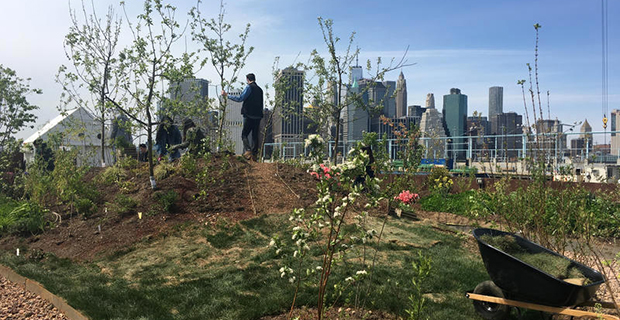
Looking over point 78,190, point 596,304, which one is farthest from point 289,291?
point 78,190

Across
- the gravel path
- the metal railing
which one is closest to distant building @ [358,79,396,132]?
the metal railing

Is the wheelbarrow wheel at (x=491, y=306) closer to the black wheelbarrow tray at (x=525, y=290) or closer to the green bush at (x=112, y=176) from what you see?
the black wheelbarrow tray at (x=525, y=290)

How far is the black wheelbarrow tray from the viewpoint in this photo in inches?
115

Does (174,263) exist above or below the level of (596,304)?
below

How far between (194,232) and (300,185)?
3198 mm

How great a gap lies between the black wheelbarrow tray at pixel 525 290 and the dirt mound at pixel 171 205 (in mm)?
4541

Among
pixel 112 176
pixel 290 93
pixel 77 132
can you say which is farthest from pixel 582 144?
pixel 77 132

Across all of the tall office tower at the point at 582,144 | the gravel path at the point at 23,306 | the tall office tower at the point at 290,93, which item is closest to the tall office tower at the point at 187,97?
the tall office tower at the point at 290,93

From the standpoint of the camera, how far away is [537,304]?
3.13m

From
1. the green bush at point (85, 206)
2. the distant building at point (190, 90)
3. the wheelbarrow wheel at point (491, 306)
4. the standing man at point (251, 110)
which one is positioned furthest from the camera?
the standing man at point (251, 110)

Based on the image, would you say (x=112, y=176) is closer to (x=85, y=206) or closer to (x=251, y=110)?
(x=85, y=206)

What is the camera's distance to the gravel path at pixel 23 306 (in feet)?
13.5

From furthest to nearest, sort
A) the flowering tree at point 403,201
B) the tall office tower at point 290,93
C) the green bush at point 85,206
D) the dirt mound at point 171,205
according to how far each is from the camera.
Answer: the tall office tower at point 290,93 < the flowering tree at point 403,201 < the green bush at point 85,206 < the dirt mound at point 171,205

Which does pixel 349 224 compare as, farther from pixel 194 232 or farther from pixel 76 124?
pixel 76 124
